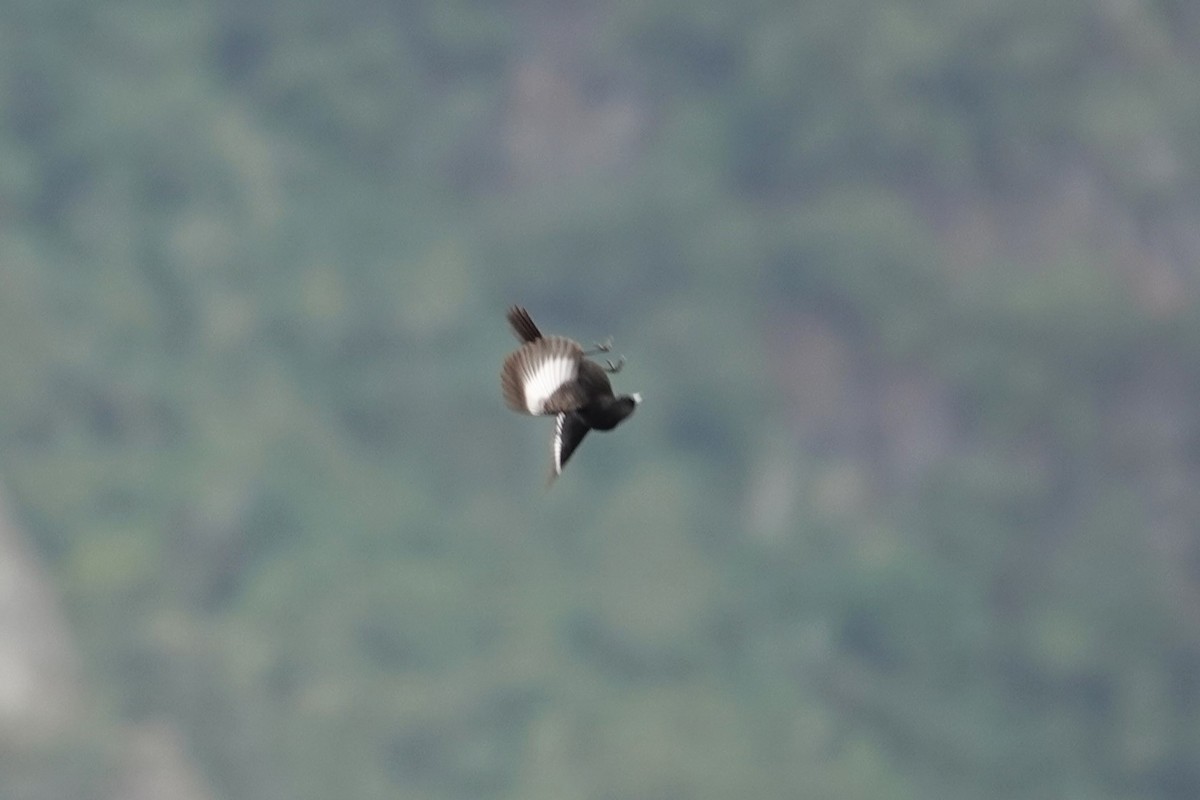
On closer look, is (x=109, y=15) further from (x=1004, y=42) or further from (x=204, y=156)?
(x=1004, y=42)

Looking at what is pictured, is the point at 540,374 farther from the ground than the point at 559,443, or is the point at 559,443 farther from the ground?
the point at 559,443

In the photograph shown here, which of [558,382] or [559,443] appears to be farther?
[559,443]

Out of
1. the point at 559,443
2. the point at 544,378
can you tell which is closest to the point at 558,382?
the point at 544,378

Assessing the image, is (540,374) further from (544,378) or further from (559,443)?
(559,443)

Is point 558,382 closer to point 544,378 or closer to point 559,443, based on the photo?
point 544,378

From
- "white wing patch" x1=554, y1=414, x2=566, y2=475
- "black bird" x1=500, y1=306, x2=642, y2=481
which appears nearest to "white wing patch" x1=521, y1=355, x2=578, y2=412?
"black bird" x1=500, y1=306, x2=642, y2=481

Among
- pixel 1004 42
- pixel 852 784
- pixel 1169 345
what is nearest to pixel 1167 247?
pixel 1169 345
